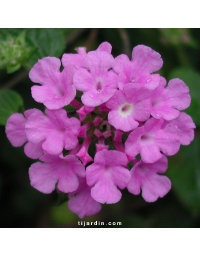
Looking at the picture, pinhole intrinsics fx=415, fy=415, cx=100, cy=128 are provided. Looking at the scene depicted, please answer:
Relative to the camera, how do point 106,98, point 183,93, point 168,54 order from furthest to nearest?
1. point 168,54
2. point 183,93
3. point 106,98

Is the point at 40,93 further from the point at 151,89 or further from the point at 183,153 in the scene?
the point at 183,153

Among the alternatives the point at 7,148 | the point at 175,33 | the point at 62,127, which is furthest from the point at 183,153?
the point at 62,127

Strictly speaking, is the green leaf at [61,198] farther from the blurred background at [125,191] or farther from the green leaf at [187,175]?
the green leaf at [187,175]

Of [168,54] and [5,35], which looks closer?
[5,35]

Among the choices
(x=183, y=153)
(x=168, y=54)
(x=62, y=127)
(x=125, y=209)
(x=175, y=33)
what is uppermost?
(x=62, y=127)

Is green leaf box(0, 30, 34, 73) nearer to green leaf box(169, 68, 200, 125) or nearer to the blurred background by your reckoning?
the blurred background

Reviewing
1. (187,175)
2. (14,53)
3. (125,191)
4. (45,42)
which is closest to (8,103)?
(14,53)

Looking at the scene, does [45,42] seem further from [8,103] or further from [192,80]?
[192,80]
